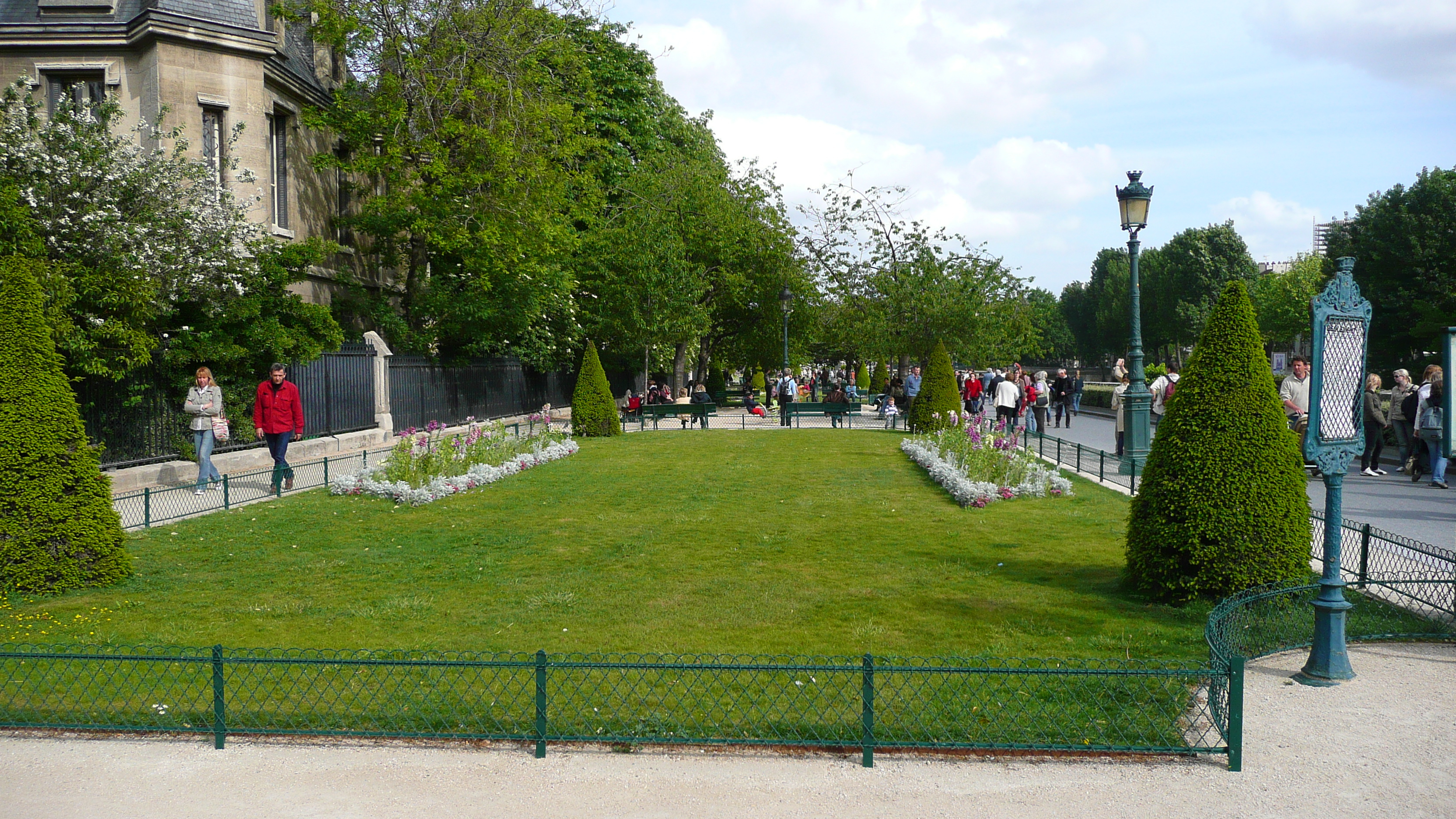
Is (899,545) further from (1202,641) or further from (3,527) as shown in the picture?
(3,527)

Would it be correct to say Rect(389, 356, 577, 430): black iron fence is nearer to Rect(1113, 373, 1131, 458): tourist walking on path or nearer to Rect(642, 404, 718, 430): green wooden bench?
Rect(642, 404, 718, 430): green wooden bench

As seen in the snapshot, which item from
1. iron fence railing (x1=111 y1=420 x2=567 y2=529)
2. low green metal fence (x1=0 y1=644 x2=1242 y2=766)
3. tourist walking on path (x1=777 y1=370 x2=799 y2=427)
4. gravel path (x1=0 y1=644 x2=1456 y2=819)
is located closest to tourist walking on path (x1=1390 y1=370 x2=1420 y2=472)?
gravel path (x1=0 y1=644 x2=1456 y2=819)

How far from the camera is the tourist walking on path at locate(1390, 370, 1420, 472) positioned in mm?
16445

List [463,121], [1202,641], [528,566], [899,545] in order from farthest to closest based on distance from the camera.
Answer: [463,121], [899,545], [528,566], [1202,641]

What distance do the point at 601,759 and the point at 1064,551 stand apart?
21.5 ft

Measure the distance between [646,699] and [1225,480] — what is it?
461 centimetres

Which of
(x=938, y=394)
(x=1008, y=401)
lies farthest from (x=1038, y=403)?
(x=938, y=394)

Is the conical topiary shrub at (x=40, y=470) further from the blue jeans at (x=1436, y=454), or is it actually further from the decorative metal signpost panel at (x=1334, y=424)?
the blue jeans at (x=1436, y=454)

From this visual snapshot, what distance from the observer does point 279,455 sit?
585 inches

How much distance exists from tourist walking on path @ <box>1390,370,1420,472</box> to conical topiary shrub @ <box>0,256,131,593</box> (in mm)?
17973

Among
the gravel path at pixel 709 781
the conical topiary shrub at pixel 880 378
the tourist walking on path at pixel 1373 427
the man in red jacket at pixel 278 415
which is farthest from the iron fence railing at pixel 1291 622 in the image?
the conical topiary shrub at pixel 880 378

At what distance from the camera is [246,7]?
69.3ft

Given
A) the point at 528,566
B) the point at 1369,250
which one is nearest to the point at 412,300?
Result: the point at 528,566

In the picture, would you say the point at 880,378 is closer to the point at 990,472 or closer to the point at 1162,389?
the point at 1162,389
